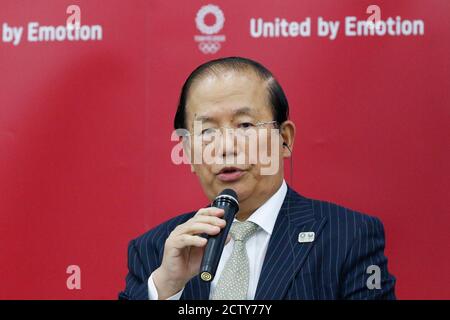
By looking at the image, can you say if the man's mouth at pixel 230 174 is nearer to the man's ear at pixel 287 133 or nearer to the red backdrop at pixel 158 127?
the man's ear at pixel 287 133

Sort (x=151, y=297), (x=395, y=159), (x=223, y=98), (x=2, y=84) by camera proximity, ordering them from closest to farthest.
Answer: (x=151, y=297) < (x=223, y=98) < (x=395, y=159) < (x=2, y=84)

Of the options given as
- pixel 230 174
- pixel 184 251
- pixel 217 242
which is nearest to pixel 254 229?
pixel 230 174

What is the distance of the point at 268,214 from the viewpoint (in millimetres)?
1766

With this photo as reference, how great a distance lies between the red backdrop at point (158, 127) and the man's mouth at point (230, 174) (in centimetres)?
68

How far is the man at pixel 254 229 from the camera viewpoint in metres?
1.61

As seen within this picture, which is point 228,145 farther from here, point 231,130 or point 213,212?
point 213,212

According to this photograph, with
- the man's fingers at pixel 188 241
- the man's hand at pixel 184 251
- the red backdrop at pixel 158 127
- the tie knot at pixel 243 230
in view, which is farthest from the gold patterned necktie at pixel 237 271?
the red backdrop at pixel 158 127

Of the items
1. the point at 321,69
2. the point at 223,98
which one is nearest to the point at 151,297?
the point at 223,98

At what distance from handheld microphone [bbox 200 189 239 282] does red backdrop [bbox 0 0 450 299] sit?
863 millimetres

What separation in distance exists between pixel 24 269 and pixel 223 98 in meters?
1.10

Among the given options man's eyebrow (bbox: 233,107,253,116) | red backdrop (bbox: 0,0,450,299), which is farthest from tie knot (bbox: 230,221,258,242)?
red backdrop (bbox: 0,0,450,299)

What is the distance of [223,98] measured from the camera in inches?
68.5

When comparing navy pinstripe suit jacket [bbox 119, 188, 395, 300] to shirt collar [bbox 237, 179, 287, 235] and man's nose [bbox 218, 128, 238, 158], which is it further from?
man's nose [bbox 218, 128, 238, 158]

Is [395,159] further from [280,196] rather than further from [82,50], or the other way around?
[82,50]
